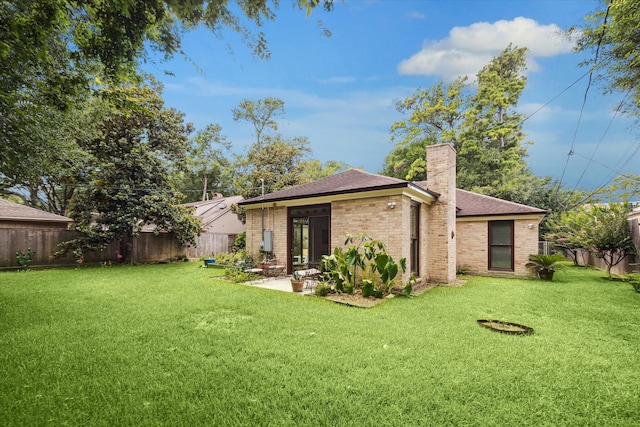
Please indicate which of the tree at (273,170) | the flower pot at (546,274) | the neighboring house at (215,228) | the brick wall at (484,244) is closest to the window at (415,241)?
the brick wall at (484,244)

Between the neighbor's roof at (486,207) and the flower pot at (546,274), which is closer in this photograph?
the flower pot at (546,274)

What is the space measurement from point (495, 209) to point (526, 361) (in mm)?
9561

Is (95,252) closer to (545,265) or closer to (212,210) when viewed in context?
(212,210)

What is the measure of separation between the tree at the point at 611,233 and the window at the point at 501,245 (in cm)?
319

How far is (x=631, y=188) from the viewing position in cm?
804

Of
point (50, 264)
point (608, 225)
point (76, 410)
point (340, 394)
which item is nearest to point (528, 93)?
point (608, 225)

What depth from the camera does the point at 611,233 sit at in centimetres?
1073

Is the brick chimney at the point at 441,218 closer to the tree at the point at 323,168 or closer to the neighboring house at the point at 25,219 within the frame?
the neighboring house at the point at 25,219

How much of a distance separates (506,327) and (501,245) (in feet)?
26.0

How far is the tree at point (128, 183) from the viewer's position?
13.0 metres

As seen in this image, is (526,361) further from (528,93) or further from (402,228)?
(528,93)

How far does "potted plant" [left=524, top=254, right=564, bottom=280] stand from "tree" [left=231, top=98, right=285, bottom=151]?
22663 mm

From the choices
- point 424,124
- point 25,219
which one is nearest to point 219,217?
point 25,219

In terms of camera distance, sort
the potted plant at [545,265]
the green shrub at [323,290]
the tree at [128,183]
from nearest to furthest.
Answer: the green shrub at [323,290]
the potted plant at [545,265]
the tree at [128,183]
